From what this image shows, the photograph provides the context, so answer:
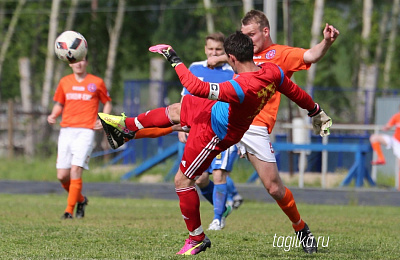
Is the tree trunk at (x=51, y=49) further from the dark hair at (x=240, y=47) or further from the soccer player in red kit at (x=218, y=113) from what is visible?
the dark hair at (x=240, y=47)

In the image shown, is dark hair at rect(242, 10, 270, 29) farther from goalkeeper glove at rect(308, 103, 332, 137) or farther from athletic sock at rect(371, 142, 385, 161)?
athletic sock at rect(371, 142, 385, 161)

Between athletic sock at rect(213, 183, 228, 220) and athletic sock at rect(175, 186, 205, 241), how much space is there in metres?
2.36

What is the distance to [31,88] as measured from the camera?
3375 cm

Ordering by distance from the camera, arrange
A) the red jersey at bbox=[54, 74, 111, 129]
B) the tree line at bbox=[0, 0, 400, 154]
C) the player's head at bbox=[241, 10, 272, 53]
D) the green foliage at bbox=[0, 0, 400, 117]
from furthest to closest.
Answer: the green foliage at bbox=[0, 0, 400, 117]
the tree line at bbox=[0, 0, 400, 154]
the red jersey at bbox=[54, 74, 111, 129]
the player's head at bbox=[241, 10, 272, 53]

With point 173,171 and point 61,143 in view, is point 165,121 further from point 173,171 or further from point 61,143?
point 173,171

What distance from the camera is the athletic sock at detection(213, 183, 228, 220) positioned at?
9.51 meters

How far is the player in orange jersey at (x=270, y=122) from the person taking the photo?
24.8ft

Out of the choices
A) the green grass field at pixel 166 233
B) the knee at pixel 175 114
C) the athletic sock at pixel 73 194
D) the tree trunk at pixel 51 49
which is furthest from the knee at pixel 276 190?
the tree trunk at pixel 51 49

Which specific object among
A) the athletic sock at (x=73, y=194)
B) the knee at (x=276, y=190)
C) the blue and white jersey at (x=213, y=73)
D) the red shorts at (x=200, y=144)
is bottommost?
the athletic sock at (x=73, y=194)

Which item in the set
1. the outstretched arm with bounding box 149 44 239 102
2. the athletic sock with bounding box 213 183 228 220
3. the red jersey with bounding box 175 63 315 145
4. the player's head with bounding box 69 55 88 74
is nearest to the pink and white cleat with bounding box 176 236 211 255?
the red jersey with bounding box 175 63 315 145

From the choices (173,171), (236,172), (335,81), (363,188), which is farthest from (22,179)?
(335,81)

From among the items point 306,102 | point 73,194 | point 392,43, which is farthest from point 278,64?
point 392,43

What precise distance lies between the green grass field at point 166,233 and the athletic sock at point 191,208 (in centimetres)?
21

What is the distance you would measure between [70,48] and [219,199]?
2.64 meters
